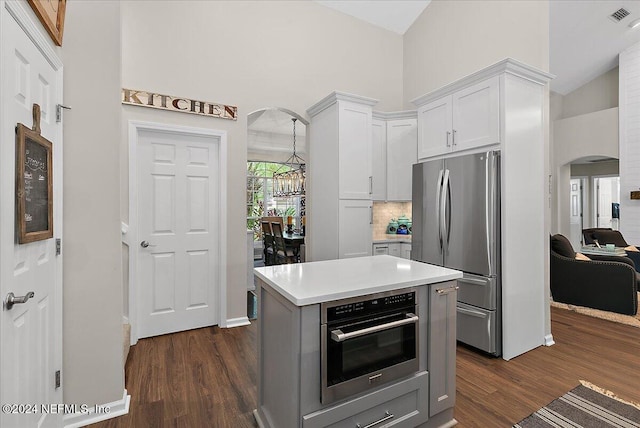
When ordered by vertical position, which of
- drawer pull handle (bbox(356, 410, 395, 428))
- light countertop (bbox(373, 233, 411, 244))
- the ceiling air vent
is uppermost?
the ceiling air vent

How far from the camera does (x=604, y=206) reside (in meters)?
9.24

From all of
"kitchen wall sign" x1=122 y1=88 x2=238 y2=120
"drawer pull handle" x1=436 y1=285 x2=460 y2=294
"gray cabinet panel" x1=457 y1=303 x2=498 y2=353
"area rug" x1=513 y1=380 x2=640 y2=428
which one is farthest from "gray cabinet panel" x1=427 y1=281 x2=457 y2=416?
"kitchen wall sign" x1=122 y1=88 x2=238 y2=120

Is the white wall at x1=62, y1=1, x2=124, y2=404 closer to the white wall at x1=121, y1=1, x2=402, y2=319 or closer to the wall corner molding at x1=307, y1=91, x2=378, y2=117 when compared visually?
the white wall at x1=121, y1=1, x2=402, y2=319

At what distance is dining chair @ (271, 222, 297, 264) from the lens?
622 cm

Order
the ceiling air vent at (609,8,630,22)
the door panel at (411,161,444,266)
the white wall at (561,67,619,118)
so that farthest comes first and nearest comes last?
the white wall at (561,67,619,118) → the ceiling air vent at (609,8,630,22) → the door panel at (411,161,444,266)

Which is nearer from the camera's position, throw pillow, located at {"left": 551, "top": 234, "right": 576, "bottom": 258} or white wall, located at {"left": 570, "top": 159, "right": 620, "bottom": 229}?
throw pillow, located at {"left": 551, "top": 234, "right": 576, "bottom": 258}

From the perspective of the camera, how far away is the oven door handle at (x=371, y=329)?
1461mm

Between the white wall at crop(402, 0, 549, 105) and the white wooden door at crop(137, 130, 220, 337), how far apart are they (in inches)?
123

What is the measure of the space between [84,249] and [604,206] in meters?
12.3

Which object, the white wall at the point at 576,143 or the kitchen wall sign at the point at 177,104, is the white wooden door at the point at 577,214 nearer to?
the white wall at the point at 576,143

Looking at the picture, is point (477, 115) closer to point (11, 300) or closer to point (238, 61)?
point (238, 61)

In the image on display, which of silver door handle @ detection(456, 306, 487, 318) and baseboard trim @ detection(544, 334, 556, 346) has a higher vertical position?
silver door handle @ detection(456, 306, 487, 318)

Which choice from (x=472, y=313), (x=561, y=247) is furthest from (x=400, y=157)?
(x=561, y=247)

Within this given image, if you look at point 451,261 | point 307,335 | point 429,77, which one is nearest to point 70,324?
point 307,335
